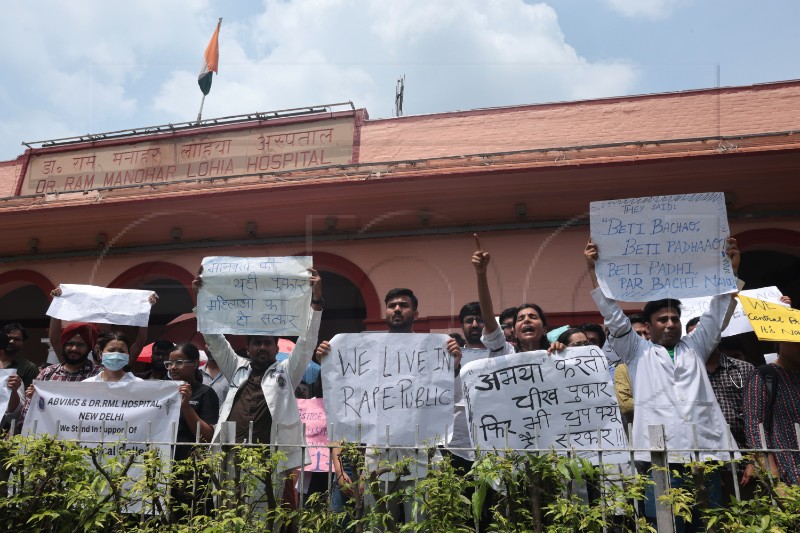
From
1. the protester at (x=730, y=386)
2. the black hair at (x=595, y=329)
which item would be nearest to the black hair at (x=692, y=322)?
the black hair at (x=595, y=329)

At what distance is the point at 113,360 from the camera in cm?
442

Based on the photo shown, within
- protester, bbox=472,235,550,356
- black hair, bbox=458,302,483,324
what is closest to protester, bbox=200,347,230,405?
black hair, bbox=458,302,483,324

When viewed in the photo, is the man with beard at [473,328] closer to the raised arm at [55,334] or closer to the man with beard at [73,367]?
the man with beard at [73,367]

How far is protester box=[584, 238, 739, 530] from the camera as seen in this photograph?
3342mm

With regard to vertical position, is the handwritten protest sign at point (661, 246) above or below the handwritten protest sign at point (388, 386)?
above

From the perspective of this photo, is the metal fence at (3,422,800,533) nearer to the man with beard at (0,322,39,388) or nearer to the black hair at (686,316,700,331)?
the black hair at (686,316,700,331)

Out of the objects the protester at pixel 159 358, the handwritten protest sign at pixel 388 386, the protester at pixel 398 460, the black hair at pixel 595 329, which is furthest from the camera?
the protester at pixel 159 358

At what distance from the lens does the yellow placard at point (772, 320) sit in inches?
134

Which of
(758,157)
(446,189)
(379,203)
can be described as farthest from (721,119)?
(379,203)

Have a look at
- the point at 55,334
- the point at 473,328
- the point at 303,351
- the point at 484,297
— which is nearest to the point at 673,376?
the point at 484,297

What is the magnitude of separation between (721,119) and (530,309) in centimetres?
553

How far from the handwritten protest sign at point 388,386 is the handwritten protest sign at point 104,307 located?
2270 mm

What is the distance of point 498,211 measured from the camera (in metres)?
8.20

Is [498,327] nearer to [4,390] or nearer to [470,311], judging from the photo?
[470,311]
